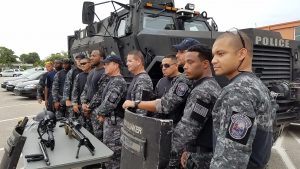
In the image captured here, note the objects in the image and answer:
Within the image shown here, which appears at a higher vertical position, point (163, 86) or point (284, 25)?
point (284, 25)

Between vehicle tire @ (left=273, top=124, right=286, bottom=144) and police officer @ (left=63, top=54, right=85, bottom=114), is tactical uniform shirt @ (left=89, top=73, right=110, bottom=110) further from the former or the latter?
vehicle tire @ (left=273, top=124, right=286, bottom=144)

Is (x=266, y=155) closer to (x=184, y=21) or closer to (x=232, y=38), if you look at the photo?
(x=232, y=38)

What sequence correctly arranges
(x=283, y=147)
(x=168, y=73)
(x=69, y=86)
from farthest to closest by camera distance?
1. (x=69, y=86)
2. (x=283, y=147)
3. (x=168, y=73)

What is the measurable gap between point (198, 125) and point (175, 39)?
10.2 ft

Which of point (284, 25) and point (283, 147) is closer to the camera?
point (283, 147)

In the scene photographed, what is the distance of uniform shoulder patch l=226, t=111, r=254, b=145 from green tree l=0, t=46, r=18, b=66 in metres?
94.1

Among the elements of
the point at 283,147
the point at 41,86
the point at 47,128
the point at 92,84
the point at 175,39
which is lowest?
the point at 283,147

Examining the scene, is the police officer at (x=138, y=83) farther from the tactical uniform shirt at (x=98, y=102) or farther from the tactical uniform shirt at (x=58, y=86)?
the tactical uniform shirt at (x=58, y=86)

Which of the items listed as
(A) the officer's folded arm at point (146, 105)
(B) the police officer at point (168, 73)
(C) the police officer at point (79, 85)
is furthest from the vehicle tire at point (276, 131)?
(C) the police officer at point (79, 85)

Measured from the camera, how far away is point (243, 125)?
143cm

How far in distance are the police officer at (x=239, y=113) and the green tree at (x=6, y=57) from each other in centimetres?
9394

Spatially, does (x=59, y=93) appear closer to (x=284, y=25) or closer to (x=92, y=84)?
(x=92, y=84)

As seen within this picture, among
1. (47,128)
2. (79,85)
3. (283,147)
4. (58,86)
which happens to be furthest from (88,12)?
(283,147)

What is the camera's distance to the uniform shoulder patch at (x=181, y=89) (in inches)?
91.4
